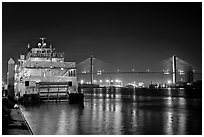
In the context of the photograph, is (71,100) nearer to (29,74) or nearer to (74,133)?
(29,74)

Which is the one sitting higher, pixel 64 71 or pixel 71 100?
pixel 64 71

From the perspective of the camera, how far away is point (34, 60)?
26.1 metres

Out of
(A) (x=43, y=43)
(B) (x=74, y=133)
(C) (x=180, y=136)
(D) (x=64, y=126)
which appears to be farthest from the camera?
(A) (x=43, y=43)

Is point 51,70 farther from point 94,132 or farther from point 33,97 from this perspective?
point 94,132

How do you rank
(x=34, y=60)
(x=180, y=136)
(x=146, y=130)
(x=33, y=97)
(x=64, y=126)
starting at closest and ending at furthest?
(x=180, y=136) → (x=146, y=130) → (x=64, y=126) → (x=33, y=97) → (x=34, y=60)

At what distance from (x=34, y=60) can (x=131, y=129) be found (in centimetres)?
1597

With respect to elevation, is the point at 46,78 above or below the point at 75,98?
above

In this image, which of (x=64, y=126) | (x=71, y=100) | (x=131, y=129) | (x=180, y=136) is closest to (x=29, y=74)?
(x=71, y=100)

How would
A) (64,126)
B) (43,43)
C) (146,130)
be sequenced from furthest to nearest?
(43,43) < (64,126) < (146,130)

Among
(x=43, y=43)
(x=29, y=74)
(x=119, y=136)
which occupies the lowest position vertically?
(x=119, y=136)

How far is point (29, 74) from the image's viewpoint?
25094mm

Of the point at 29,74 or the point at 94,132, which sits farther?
the point at 29,74

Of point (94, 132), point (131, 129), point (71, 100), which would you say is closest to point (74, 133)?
point (94, 132)

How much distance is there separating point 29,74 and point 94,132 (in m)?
15.0
